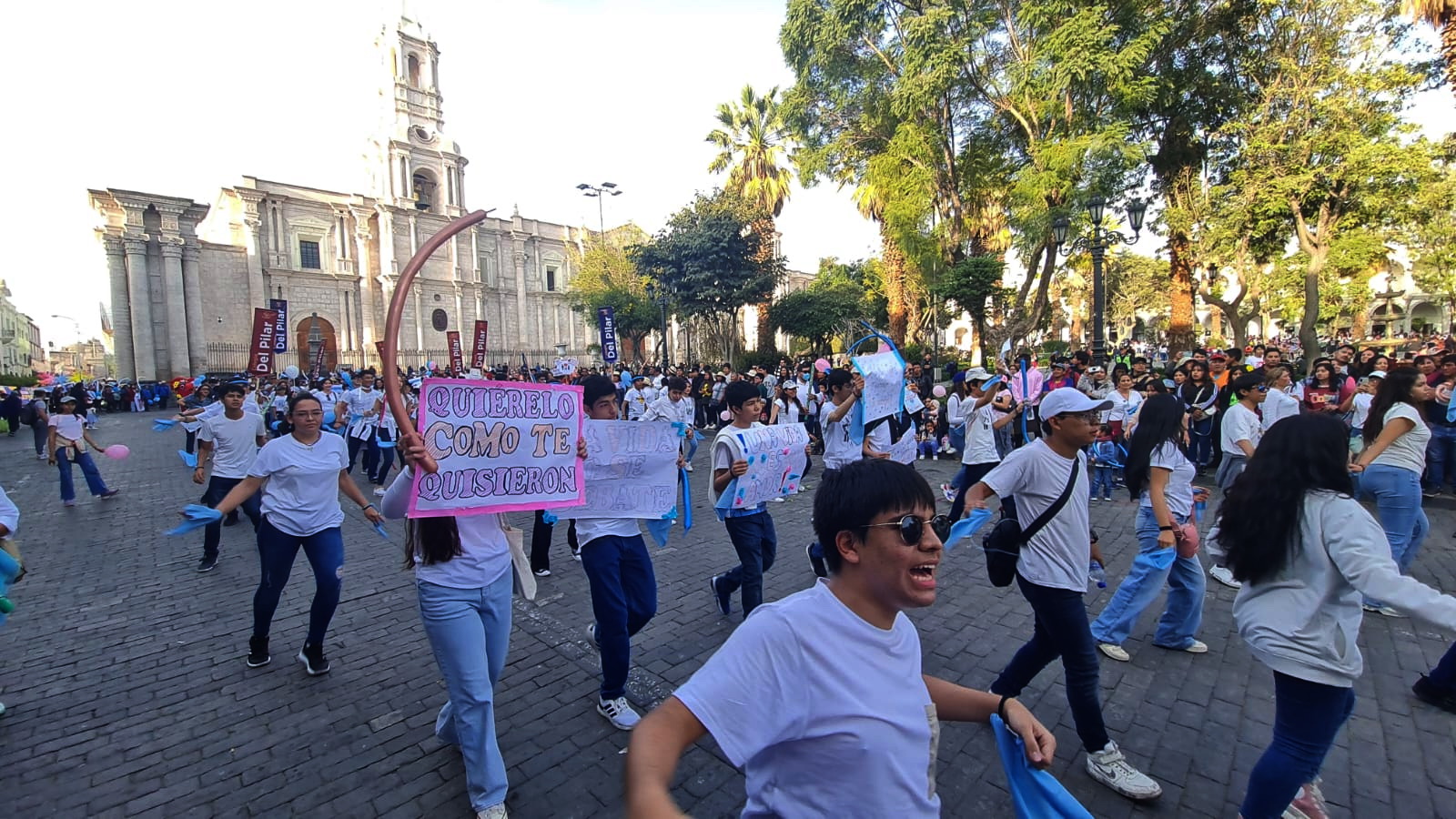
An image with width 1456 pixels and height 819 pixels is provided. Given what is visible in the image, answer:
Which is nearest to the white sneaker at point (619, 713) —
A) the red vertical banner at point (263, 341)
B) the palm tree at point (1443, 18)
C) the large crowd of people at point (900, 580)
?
the large crowd of people at point (900, 580)

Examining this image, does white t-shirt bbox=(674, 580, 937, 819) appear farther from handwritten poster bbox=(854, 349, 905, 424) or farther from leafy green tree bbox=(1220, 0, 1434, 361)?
leafy green tree bbox=(1220, 0, 1434, 361)

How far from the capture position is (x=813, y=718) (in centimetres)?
144

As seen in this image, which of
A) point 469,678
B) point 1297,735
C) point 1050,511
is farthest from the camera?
point 1050,511

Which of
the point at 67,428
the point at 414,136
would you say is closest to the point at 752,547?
the point at 67,428

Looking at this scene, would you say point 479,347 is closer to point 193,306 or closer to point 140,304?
point 193,306

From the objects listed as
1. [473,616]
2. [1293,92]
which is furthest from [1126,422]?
[1293,92]

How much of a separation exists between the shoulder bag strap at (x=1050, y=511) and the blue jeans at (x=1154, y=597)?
4.68ft

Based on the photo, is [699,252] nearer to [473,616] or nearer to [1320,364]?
[1320,364]

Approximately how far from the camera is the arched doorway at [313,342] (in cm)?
4581

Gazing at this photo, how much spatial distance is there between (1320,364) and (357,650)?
11.3 m

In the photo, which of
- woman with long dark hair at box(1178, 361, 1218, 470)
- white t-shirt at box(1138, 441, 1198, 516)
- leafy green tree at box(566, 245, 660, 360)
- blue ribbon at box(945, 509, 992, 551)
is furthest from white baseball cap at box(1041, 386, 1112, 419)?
leafy green tree at box(566, 245, 660, 360)

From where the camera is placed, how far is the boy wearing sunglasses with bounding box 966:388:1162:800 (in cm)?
316

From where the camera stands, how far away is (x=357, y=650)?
16.4 feet

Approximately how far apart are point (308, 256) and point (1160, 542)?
177ft
